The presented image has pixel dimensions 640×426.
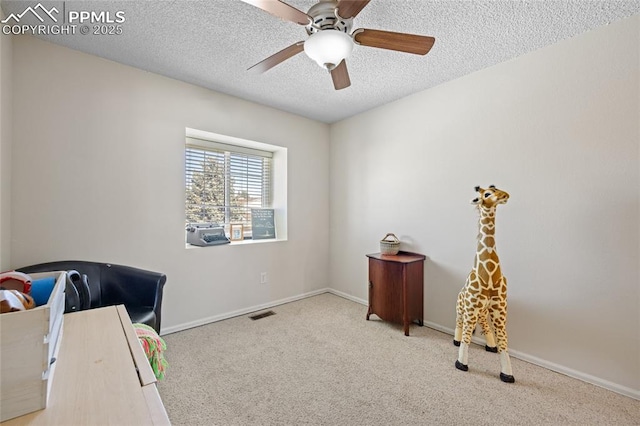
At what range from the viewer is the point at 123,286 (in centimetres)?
216

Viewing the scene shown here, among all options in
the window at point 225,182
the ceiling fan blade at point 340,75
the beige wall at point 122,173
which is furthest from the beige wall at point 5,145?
the ceiling fan blade at point 340,75

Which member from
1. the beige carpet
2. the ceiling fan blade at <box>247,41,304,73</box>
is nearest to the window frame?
the ceiling fan blade at <box>247,41,304,73</box>

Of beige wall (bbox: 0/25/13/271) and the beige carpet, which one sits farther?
beige wall (bbox: 0/25/13/271)

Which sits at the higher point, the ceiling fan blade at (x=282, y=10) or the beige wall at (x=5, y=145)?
the ceiling fan blade at (x=282, y=10)

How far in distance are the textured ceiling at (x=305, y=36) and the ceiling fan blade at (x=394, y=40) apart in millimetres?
252

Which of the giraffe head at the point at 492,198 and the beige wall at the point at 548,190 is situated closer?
the beige wall at the point at 548,190

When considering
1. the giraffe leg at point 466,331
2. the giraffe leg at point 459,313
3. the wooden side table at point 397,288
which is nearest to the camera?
the giraffe leg at point 466,331

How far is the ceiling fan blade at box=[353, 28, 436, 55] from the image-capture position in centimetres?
157

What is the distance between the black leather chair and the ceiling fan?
1.97m

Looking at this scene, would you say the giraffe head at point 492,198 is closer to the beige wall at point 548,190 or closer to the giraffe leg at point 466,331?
the beige wall at point 548,190

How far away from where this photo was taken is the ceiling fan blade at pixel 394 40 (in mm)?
1568

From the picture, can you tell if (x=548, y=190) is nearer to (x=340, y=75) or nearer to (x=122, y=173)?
(x=340, y=75)

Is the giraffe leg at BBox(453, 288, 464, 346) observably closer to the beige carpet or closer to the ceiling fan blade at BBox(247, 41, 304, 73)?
the beige carpet

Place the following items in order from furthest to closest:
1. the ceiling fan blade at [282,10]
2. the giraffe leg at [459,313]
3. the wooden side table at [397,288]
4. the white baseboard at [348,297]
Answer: the white baseboard at [348,297], the wooden side table at [397,288], the giraffe leg at [459,313], the ceiling fan blade at [282,10]
